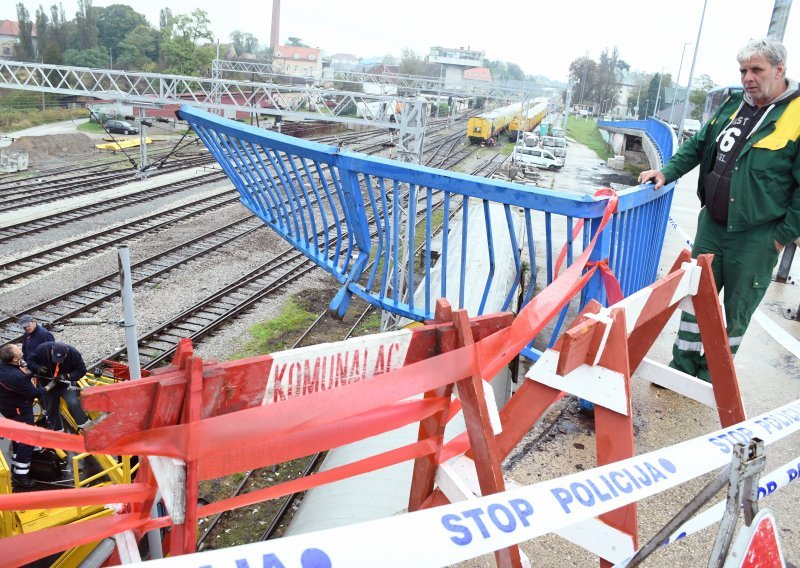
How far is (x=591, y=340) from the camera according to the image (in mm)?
2574

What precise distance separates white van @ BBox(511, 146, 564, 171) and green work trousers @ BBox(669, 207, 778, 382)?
28.5 metres

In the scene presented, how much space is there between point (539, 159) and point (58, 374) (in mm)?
29507

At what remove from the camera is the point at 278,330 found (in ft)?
38.5

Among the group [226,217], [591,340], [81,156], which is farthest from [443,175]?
[81,156]

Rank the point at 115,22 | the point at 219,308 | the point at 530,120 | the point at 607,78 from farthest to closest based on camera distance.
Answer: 1. the point at 607,78
2. the point at 115,22
3. the point at 530,120
4. the point at 219,308

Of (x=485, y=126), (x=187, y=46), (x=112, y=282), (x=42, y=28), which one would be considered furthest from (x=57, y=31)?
(x=112, y=282)

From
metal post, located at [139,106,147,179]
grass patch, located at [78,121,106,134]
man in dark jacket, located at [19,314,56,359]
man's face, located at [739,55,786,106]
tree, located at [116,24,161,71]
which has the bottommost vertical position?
grass patch, located at [78,121,106,134]

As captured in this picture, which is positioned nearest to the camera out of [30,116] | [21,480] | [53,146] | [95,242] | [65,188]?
[21,480]

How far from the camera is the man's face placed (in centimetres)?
382

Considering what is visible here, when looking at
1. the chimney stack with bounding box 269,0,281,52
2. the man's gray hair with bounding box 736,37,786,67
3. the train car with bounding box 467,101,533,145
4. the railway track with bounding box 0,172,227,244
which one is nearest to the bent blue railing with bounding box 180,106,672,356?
the man's gray hair with bounding box 736,37,786,67

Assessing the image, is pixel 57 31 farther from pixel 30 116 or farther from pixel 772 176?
pixel 772 176

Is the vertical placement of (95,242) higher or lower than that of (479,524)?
lower

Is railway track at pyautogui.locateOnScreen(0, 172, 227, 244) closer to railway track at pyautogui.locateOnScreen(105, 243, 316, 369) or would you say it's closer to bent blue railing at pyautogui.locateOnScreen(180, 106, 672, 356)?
railway track at pyautogui.locateOnScreen(105, 243, 316, 369)

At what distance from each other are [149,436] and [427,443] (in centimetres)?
123
